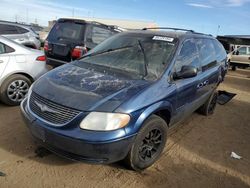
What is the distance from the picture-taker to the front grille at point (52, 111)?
305 cm

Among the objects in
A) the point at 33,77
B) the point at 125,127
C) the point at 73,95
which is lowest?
the point at 33,77

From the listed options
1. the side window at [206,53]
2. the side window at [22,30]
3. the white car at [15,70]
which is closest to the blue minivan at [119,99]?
the side window at [206,53]

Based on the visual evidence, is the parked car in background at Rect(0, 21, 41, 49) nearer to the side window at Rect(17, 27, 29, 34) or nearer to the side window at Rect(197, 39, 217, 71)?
the side window at Rect(17, 27, 29, 34)

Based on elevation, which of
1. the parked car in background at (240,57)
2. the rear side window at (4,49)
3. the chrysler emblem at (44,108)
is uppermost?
the rear side window at (4,49)

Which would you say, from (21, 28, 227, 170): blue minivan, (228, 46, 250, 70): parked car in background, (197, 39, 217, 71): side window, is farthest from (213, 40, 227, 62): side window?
(228, 46, 250, 70): parked car in background

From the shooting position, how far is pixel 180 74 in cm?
391

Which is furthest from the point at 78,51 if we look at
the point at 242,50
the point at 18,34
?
the point at 242,50

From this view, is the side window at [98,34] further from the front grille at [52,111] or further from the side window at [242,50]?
the side window at [242,50]

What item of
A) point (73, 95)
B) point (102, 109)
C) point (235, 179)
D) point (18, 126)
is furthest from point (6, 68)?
point (235, 179)

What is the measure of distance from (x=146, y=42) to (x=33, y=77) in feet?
9.15

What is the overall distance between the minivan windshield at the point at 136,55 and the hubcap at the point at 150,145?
759 millimetres

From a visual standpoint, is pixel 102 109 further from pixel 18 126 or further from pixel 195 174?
pixel 18 126

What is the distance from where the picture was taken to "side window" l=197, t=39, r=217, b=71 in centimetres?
509

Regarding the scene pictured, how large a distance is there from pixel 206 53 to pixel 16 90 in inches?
153
